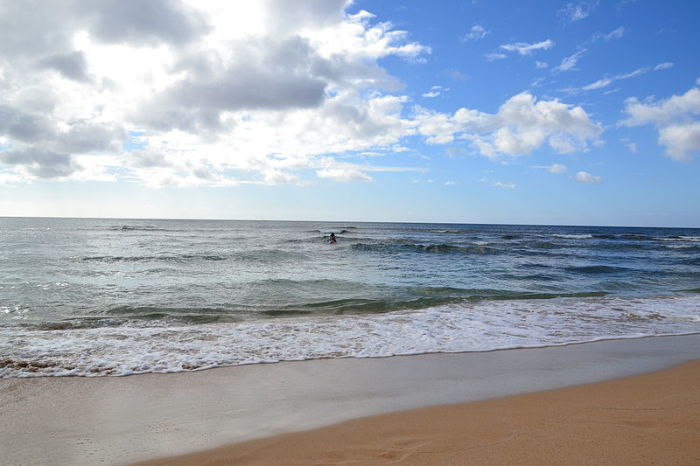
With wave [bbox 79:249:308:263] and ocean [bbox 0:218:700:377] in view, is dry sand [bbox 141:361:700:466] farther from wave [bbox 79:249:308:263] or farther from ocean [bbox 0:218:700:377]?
wave [bbox 79:249:308:263]

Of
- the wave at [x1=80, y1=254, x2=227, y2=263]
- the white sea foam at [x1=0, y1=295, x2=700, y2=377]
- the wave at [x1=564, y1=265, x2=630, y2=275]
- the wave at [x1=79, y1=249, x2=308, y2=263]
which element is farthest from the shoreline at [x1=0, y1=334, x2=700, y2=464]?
the wave at [x1=80, y1=254, x2=227, y2=263]

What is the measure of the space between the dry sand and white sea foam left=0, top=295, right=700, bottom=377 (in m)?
2.35

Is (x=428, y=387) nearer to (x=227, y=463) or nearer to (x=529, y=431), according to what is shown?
(x=529, y=431)

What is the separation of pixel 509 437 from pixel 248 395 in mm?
2845

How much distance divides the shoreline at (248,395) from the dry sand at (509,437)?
25 centimetres

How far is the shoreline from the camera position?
11.7 ft

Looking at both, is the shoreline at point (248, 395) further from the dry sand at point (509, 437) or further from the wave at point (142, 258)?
the wave at point (142, 258)

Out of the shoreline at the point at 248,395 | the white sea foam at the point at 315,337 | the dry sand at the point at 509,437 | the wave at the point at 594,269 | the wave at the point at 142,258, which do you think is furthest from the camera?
the wave at the point at 142,258

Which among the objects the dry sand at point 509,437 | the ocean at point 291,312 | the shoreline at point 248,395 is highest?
the dry sand at point 509,437

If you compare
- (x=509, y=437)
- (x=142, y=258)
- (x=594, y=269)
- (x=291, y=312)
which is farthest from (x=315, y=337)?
(x=594, y=269)

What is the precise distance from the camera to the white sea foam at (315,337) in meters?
5.78

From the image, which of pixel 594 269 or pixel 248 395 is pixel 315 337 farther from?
pixel 594 269

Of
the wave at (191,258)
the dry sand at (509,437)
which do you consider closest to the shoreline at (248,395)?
the dry sand at (509,437)

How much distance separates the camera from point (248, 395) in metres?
4.59
